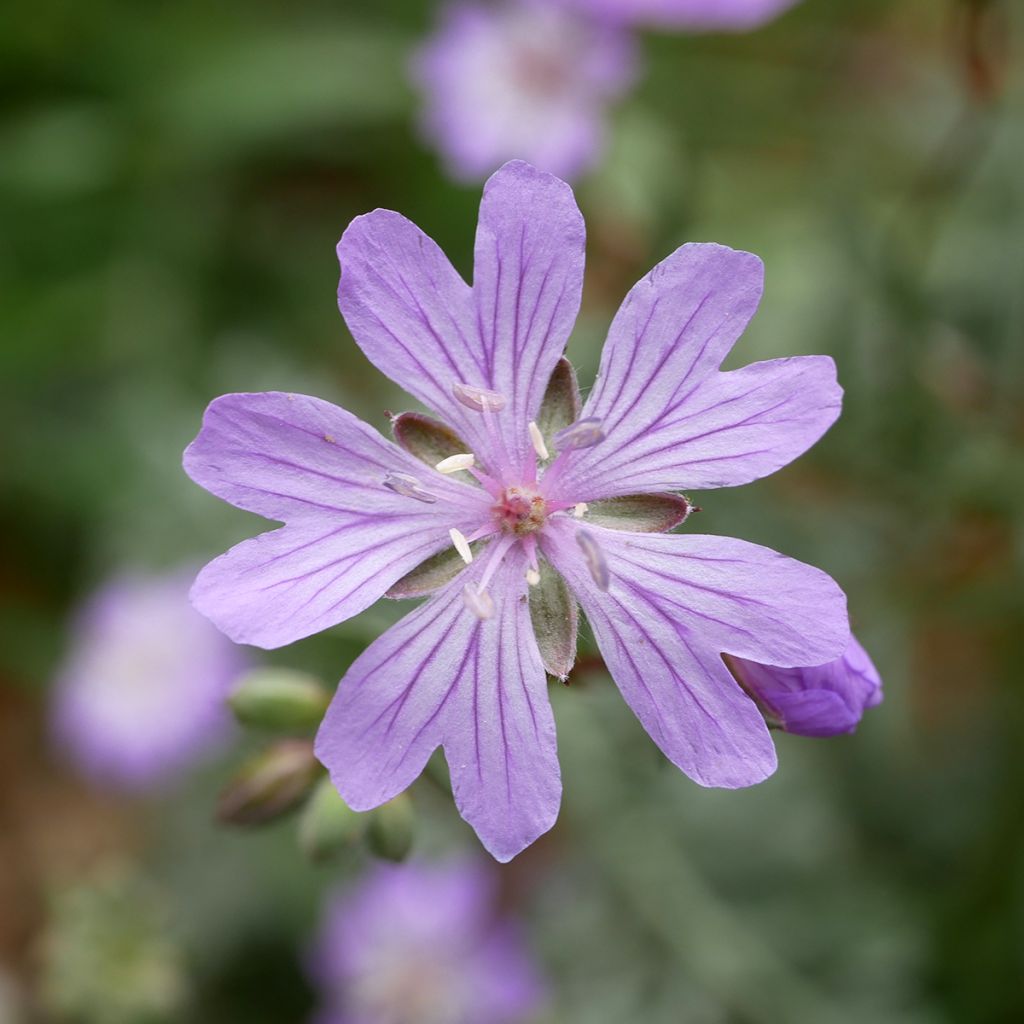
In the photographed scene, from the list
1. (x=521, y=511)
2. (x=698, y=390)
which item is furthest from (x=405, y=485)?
(x=698, y=390)

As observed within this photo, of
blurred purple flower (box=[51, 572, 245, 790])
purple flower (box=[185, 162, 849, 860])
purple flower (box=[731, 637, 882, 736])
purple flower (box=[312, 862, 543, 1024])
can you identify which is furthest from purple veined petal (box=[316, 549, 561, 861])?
blurred purple flower (box=[51, 572, 245, 790])

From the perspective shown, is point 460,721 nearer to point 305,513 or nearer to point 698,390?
point 305,513

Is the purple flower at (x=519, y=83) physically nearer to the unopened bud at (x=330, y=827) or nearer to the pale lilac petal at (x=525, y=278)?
the pale lilac petal at (x=525, y=278)

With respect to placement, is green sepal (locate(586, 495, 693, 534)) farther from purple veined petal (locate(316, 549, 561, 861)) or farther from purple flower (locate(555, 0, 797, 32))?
purple flower (locate(555, 0, 797, 32))

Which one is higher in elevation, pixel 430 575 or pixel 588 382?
pixel 430 575

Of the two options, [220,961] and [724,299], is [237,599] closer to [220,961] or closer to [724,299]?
[724,299]

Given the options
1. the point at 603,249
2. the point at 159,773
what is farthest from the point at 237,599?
the point at 603,249
